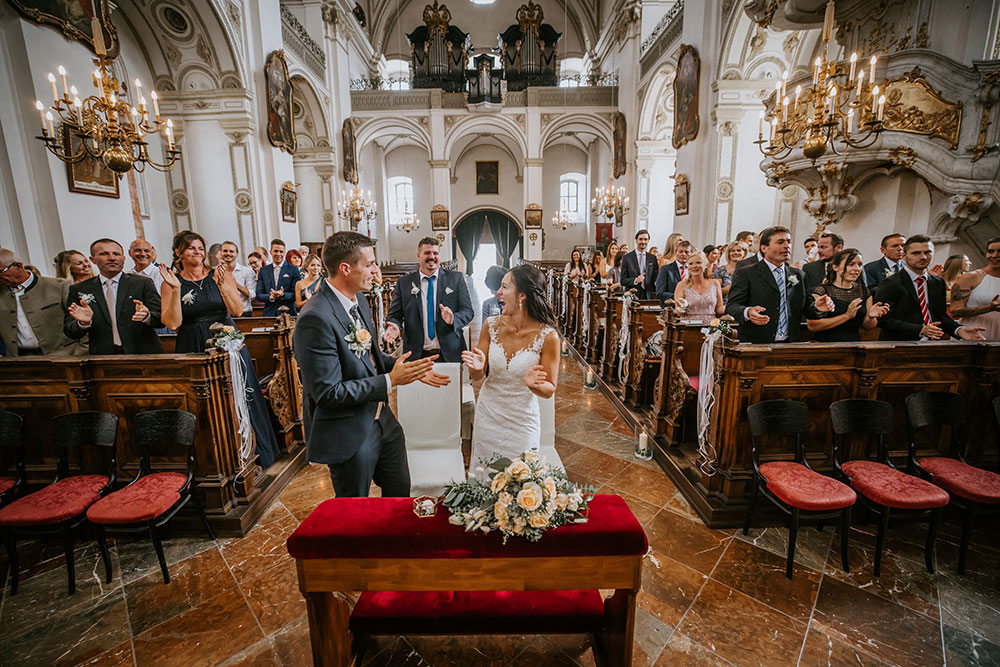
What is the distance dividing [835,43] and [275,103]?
9.66 metres

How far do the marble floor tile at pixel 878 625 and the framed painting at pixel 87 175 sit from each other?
752 cm

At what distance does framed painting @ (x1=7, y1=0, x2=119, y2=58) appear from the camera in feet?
15.1

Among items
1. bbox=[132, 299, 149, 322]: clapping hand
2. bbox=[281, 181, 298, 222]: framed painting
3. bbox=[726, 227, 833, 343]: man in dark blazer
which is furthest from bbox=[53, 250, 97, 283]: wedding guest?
bbox=[726, 227, 833, 343]: man in dark blazer

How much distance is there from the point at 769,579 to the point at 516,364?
6.25 ft

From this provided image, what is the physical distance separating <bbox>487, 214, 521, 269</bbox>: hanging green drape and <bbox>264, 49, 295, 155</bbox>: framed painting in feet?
39.8

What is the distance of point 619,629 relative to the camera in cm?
172

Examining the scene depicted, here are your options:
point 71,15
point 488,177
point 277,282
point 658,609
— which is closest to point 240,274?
point 277,282

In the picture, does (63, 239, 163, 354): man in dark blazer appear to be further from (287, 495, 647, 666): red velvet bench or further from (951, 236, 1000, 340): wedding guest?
(951, 236, 1000, 340): wedding guest

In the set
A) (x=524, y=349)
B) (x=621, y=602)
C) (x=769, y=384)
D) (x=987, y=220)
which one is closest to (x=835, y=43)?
(x=987, y=220)

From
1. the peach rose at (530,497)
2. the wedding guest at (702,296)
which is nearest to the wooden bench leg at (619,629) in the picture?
the peach rose at (530,497)

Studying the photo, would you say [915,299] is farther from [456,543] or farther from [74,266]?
[74,266]

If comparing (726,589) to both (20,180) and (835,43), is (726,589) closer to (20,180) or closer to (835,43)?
(20,180)

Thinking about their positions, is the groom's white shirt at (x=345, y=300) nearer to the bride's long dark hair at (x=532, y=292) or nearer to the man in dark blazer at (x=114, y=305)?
the bride's long dark hair at (x=532, y=292)

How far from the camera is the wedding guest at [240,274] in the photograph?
16.9ft
